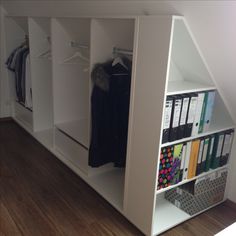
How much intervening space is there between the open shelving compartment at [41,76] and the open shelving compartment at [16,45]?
190 millimetres

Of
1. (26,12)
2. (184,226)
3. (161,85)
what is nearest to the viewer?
(161,85)

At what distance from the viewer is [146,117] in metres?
1.89

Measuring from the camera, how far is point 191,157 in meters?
2.12

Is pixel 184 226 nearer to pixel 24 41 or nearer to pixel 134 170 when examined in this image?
pixel 134 170

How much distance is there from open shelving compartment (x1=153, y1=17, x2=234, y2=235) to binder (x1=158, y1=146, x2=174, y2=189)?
0.04m

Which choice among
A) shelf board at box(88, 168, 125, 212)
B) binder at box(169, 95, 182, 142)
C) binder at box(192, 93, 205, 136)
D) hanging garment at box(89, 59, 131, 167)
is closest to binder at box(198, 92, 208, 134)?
binder at box(192, 93, 205, 136)

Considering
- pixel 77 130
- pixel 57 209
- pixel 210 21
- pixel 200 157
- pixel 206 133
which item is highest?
pixel 210 21

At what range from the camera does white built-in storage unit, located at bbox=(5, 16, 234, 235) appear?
70.6 inches

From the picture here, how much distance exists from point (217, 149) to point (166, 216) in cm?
66

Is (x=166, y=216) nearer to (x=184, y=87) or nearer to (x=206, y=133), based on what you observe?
(x=206, y=133)

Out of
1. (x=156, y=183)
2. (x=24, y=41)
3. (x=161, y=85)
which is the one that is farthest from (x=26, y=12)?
(x=156, y=183)

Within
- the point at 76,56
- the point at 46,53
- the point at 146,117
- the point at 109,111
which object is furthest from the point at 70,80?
the point at 146,117

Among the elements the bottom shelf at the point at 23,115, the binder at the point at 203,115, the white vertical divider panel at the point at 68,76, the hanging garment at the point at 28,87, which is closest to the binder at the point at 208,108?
the binder at the point at 203,115

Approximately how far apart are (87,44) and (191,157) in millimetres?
1594
